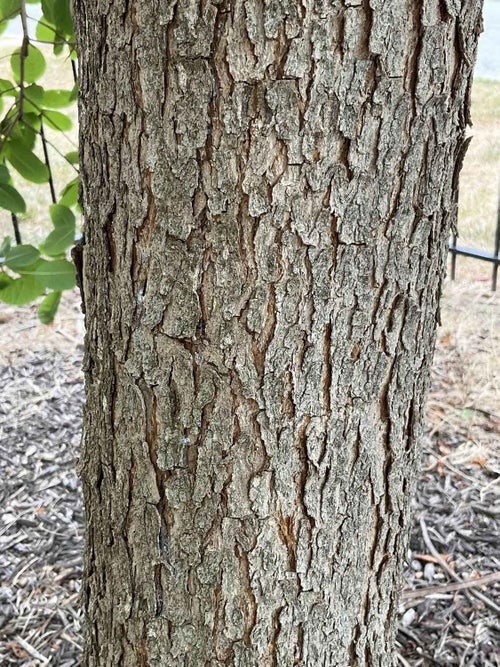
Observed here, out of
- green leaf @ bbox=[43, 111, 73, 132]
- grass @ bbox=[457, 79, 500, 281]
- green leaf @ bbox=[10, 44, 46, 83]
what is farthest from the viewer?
grass @ bbox=[457, 79, 500, 281]

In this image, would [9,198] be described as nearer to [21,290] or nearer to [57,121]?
[21,290]

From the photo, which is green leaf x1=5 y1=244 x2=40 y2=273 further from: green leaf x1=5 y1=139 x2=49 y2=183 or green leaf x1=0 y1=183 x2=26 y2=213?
green leaf x1=5 y1=139 x2=49 y2=183

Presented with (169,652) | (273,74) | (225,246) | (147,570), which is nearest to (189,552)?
(147,570)

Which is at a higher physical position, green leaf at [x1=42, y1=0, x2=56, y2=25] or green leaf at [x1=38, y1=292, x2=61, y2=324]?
green leaf at [x1=42, y1=0, x2=56, y2=25]

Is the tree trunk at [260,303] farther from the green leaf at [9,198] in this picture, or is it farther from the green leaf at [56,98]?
the green leaf at [56,98]

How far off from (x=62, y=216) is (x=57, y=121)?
1.29 feet

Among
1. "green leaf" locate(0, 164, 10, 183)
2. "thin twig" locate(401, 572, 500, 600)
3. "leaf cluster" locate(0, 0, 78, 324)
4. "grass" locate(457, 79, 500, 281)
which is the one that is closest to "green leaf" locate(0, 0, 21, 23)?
"leaf cluster" locate(0, 0, 78, 324)

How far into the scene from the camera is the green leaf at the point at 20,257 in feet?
5.84

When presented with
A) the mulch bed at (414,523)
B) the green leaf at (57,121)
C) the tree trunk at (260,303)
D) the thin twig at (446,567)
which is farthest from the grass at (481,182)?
the tree trunk at (260,303)

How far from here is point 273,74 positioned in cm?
104

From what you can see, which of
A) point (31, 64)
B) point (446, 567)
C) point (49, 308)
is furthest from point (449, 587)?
point (31, 64)

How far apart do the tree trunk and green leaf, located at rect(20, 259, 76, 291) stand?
0.52 metres

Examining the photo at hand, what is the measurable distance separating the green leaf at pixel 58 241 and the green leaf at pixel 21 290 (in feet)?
0.26

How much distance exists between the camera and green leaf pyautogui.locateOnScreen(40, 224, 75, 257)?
72.6 inches
